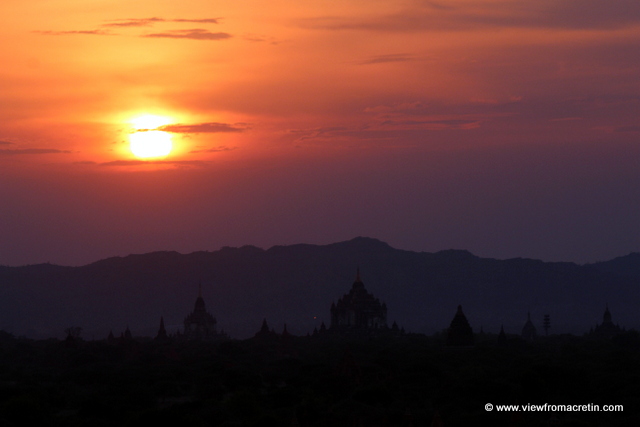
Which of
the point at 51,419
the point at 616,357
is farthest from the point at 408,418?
the point at 616,357

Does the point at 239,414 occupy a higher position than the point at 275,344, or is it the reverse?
the point at 275,344

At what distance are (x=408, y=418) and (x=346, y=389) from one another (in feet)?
109

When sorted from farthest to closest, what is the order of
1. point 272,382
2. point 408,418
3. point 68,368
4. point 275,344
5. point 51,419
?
point 275,344, point 68,368, point 272,382, point 51,419, point 408,418

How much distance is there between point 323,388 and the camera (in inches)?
4198

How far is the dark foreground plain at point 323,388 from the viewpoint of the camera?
80750mm

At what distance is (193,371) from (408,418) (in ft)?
198

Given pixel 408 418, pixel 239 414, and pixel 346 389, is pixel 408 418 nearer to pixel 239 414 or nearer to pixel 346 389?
pixel 239 414

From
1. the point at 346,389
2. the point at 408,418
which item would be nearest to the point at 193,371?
the point at 346,389

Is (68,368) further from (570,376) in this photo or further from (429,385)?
(570,376)

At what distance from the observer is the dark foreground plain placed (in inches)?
3179

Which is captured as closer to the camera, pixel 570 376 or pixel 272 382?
pixel 570 376

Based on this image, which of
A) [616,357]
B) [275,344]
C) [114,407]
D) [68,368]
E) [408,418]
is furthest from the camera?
[275,344]

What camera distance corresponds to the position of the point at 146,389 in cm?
10781

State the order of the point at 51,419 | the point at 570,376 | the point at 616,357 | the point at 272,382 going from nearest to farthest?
the point at 51,419 → the point at 570,376 → the point at 272,382 → the point at 616,357
